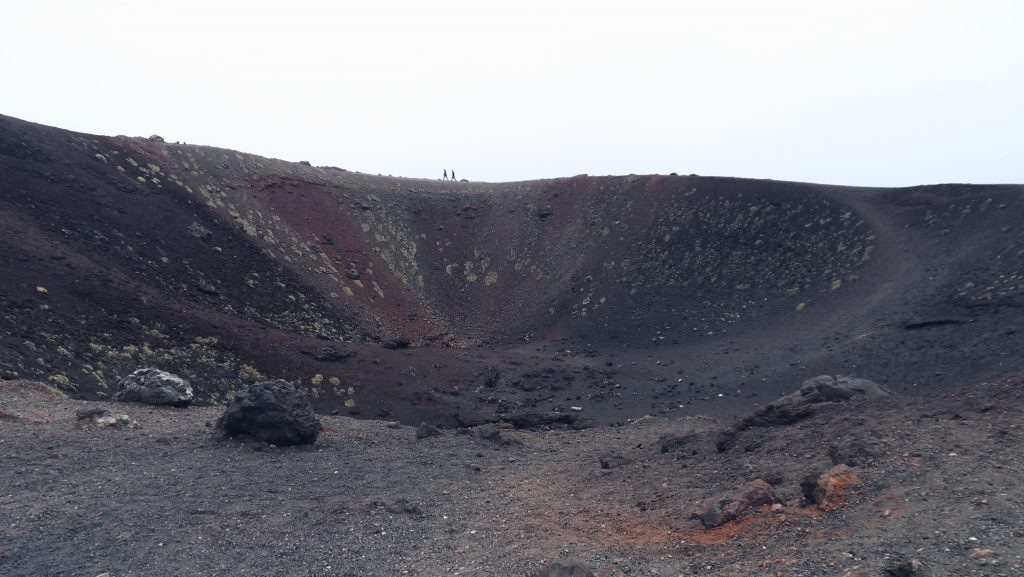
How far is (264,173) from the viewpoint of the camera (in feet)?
120

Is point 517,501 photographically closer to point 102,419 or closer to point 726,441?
point 726,441

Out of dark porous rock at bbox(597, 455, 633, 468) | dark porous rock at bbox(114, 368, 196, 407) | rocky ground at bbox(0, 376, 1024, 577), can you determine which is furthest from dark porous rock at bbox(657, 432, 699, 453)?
dark porous rock at bbox(114, 368, 196, 407)

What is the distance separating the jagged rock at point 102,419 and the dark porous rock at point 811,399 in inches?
435

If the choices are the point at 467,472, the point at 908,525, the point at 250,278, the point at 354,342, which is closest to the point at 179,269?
the point at 250,278

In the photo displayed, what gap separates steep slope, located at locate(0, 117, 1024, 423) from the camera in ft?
65.9

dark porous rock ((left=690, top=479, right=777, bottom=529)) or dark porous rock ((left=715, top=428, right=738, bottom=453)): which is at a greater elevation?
dark porous rock ((left=690, top=479, right=777, bottom=529))

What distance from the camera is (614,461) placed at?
12.8 m

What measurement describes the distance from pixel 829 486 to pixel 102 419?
1171 centimetres

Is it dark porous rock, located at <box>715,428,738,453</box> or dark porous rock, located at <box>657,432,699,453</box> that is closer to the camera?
dark porous rock, located at <box>715,428,738,453</box>

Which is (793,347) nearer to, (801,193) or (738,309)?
(738,309)

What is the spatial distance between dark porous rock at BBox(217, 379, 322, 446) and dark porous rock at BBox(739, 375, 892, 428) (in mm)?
7915

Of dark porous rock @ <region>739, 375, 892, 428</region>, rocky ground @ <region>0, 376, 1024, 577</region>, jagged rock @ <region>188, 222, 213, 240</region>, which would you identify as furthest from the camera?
jagged rock @ <region>188, 222, 213, 240</region>

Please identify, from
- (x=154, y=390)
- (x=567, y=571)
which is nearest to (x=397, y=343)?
(x=154, y=390)

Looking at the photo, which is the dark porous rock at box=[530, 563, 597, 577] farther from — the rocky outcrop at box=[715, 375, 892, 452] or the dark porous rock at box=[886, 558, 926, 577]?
the rocky outcrop at box=[715, 375, 892, 452]
